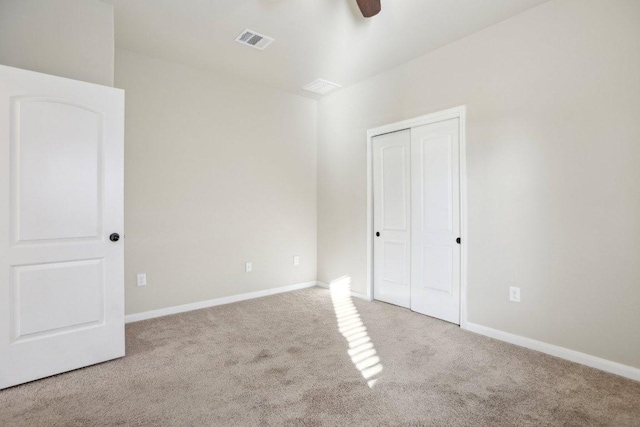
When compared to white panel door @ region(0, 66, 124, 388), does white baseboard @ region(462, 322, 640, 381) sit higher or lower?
lower

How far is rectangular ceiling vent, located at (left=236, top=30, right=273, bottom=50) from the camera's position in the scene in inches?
119

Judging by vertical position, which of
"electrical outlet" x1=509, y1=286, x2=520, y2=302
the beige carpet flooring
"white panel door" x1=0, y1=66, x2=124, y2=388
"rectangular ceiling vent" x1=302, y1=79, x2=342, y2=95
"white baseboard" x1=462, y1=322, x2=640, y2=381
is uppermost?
"rectangular ceiling vent" x1=302, y1=79, x2=342, y2=95

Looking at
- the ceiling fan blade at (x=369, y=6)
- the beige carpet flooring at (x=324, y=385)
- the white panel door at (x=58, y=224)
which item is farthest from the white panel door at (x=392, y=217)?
the white panel door at (x=58, y=224)

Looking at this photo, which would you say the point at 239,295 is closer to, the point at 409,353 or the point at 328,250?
the point at 328,250

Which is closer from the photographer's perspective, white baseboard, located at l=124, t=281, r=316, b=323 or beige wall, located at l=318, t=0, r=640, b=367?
beige wall, located at l=318, t=0, r=640, b=367

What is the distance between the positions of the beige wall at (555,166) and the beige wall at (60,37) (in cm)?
297

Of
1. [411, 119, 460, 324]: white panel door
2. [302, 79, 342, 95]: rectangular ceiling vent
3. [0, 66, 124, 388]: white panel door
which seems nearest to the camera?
[0, 66, 124, 388]: white panel door

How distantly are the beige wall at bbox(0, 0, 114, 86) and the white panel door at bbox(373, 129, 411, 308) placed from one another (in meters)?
2.85

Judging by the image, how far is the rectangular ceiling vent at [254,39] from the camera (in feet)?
9.91

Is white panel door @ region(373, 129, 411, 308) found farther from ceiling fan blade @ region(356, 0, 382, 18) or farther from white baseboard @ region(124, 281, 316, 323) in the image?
ceiling fan blade @ region(356, 0, 382, 18)

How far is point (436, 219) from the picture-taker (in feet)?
11.1

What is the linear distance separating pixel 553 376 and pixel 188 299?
3445mm

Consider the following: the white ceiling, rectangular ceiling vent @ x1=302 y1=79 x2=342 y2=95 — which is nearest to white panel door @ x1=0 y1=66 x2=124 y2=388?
the white ceiling

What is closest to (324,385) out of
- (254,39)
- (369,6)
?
(369,6)
